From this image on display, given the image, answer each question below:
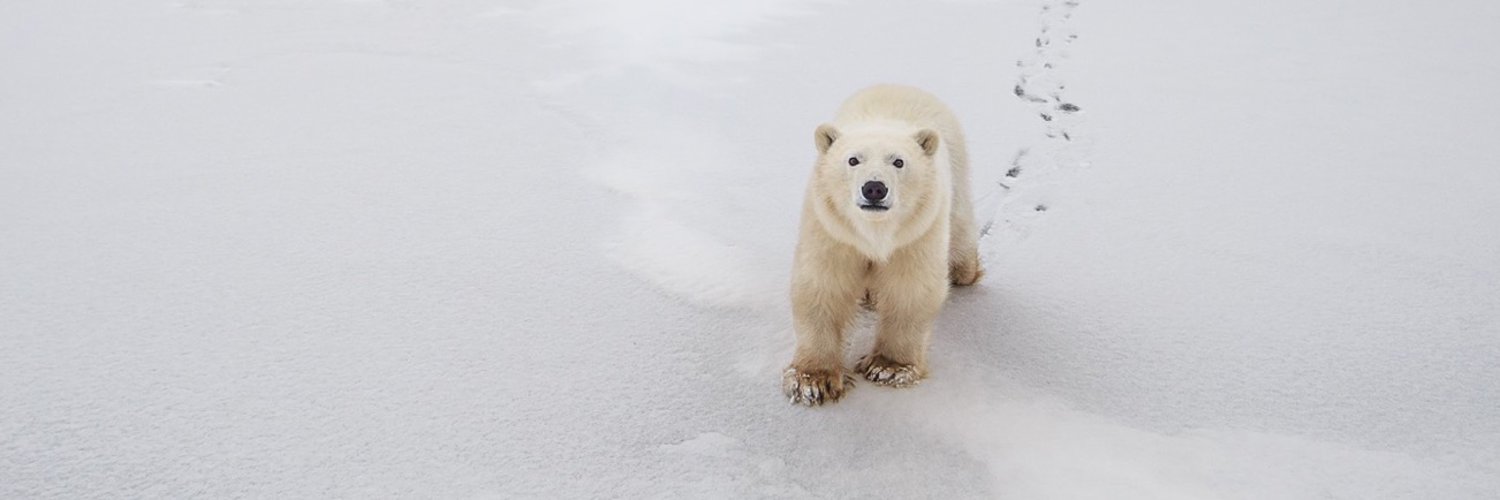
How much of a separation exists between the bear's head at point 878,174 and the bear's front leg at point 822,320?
0.16 metres

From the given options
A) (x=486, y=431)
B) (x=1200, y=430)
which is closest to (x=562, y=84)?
(x=486, y=431)

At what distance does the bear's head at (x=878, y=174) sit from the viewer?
202 centimetres

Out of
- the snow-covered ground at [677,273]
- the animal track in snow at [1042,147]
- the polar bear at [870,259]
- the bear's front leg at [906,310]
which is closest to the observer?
the snow-covered ground at [677,273]

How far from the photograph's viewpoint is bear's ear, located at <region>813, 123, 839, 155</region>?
7.32 feet

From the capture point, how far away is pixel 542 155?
383 centimetres

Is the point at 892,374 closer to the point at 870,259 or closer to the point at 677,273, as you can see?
the point at 870,259

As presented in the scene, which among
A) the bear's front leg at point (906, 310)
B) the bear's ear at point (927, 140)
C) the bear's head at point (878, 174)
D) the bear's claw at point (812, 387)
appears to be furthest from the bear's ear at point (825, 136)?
the bear's claw at point (812, 387)

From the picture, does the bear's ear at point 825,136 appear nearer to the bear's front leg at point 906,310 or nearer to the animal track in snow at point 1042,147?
the bear's front leg at point 906,310

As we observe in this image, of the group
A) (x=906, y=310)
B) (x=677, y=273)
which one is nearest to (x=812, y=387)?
(x=906, y=310)

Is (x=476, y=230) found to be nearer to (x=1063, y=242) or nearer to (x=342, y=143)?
(x=342, y=143)

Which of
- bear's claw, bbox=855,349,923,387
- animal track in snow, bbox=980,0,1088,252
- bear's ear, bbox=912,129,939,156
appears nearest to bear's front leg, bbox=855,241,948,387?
bear's claw, bbox=855,349,923,387

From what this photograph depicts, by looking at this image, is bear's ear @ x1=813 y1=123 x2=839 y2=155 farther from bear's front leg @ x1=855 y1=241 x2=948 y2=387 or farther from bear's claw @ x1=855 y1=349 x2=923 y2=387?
bear's claw @ x1=855 y1=349 x2=923 y2=387

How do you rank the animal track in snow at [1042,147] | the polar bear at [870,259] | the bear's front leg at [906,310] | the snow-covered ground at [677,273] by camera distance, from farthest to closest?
the animal track in snow at [1042,147] < the bear's front leg at [906,310] < the polar bear at [870,259] < the snow-covered ground at [677,273]

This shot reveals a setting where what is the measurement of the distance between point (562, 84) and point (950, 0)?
3298 mm
